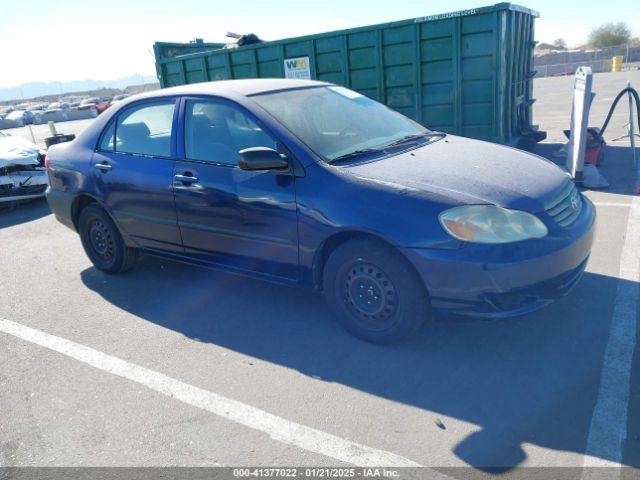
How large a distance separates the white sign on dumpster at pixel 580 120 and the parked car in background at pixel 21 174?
26.6 ft

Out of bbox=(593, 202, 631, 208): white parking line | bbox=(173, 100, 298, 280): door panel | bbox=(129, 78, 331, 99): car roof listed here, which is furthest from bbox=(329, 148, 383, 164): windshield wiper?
bbox=(593, 202, 631, 208): white parking line

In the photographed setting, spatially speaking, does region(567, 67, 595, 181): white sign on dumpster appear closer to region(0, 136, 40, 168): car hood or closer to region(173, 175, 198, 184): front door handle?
region(173, 175, 198, 184): front door handle

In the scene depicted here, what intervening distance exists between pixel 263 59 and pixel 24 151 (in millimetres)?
4424

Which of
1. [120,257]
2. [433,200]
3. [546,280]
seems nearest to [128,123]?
[120,257]

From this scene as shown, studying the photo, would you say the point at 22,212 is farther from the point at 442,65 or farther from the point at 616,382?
the point at 616,382

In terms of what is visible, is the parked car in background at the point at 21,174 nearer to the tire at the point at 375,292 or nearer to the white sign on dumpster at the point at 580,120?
the tire at the point at 375,292

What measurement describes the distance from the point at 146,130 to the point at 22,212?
17.7 feet

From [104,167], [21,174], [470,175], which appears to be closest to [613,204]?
[470,175]

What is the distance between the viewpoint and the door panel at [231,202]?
146 inches

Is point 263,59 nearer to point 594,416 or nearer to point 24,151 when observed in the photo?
point 24,151

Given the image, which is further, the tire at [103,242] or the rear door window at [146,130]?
the tire at [103,242]

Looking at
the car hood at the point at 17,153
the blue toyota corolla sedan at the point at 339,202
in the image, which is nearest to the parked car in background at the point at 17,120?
the car hood at the point at 17,153

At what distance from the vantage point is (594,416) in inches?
105

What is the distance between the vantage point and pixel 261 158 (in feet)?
11.6
